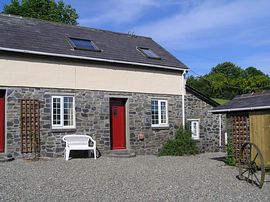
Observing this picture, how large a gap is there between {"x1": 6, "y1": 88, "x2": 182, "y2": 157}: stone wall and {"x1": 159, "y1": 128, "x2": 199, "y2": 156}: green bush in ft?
1.17

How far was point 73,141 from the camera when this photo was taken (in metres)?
15.0

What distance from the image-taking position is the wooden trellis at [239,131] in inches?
499

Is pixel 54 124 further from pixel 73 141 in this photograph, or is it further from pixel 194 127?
pixel 194 127

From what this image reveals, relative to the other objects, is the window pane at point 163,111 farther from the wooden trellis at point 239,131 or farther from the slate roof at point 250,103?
the wooden trellis at point 239,131

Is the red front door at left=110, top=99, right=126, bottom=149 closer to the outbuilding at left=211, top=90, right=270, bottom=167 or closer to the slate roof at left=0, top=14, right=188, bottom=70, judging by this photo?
the slate roof at left=0, top=14, right=188, bottom=70

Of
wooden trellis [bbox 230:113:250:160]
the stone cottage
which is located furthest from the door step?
wooden trellis [bbox 230:113:250:160]

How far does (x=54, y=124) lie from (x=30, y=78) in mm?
2019

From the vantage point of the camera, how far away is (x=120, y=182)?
31.8ft

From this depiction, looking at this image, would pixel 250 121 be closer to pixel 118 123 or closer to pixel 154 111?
pixel 154 111

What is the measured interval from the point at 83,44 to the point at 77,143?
4.60m

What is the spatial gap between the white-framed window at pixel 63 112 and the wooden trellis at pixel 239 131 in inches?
249

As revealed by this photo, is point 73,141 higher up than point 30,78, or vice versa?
point 30,78

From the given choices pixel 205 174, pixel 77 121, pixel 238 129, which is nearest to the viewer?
pixel 205 174

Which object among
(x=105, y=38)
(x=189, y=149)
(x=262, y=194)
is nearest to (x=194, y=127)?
Answer: (x=189, y=149)
